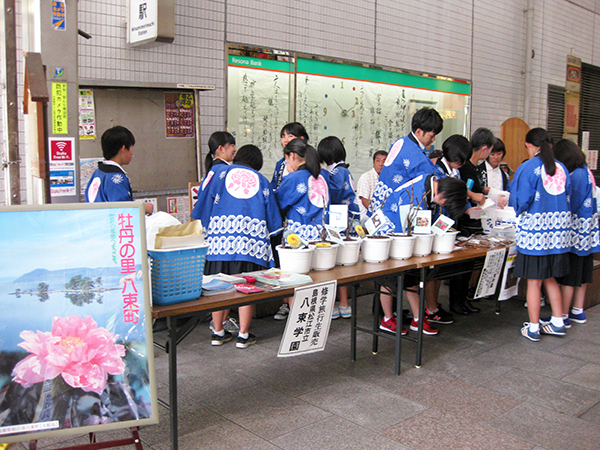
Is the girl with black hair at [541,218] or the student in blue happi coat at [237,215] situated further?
the girl with black hair at [541,218]

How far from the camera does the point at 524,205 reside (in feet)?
14.8

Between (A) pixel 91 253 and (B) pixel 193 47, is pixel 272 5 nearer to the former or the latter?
(B) pixel 193 47

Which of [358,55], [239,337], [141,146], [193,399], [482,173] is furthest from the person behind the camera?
[358,55]

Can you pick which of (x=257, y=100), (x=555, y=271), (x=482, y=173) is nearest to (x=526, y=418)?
(x=555, y=271)

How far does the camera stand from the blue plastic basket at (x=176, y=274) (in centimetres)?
249

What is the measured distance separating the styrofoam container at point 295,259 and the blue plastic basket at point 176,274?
790mm

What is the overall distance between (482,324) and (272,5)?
4.19 meters

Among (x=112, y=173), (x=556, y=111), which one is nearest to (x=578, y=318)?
(x=112, y=173)

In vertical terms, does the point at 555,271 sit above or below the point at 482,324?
above

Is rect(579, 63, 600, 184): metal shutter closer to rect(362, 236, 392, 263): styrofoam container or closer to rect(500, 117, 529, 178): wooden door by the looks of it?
rect(500, 117, 529, 178): wooden door

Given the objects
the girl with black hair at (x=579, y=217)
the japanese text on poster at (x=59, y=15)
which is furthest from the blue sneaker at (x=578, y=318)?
the japanese text on poster at (x=59, y=15)

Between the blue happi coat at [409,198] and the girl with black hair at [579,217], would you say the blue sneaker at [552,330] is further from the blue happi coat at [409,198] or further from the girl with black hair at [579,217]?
the blue happi coat at [409,198]

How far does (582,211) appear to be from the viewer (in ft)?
16.2

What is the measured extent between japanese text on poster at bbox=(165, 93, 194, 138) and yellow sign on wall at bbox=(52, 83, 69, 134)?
161cm
